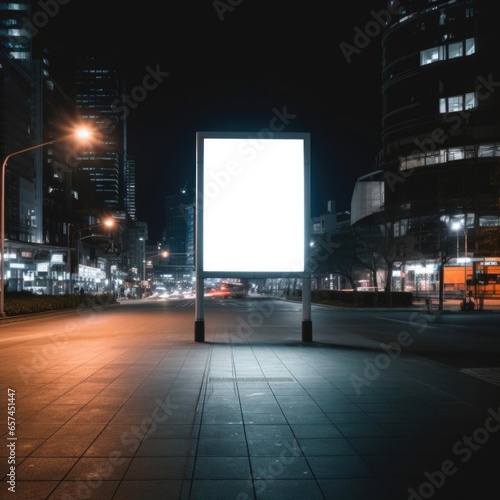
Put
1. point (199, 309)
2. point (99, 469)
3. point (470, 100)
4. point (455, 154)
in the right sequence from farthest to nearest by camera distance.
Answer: point (470, 100)
point (455, 154)
point (199, 309)
point (99, 469)

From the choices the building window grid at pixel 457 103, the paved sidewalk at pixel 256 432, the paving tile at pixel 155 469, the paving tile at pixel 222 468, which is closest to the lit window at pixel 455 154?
the building window grid at pixel 457 103

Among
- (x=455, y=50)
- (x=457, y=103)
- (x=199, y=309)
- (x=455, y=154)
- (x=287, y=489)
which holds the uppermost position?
(x=455, y=50)

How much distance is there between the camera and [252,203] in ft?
57.2

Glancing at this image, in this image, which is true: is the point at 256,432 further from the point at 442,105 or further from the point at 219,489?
the point at 442,105

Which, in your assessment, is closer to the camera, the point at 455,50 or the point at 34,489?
the point at 34,489

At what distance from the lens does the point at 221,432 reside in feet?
23.9

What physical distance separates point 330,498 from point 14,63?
7625 cm

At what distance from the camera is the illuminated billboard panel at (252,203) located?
17.3 meters

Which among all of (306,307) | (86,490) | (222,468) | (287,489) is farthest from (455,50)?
(86,490)

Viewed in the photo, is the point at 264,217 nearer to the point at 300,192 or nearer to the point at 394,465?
the point at 300,192

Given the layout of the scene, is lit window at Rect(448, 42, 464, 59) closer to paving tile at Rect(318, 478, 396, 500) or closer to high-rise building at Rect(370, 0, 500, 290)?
high-rise building at Rect(370, 0, 500, 290)

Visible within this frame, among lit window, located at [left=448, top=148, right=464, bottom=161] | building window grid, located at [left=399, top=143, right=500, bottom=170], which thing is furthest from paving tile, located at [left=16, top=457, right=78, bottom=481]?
lit window, located at [left=448, top=148, right=464, bottom=161]

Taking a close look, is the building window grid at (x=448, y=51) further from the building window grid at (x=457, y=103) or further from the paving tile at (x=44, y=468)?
the paving tile at (x=44, y=468)

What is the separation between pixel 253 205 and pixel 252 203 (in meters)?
0.07
